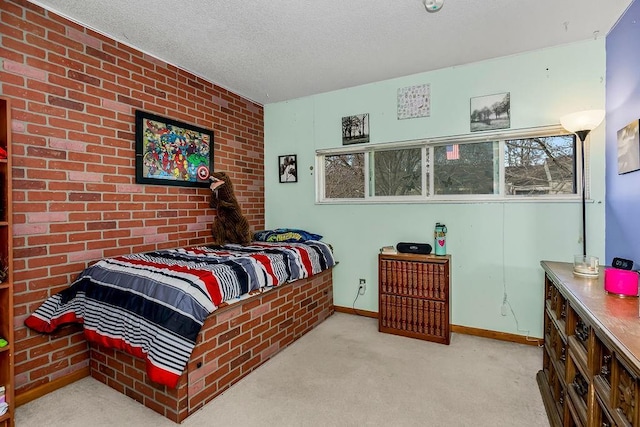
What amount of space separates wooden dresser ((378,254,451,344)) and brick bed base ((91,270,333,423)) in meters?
0.85

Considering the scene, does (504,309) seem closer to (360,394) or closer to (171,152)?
(360,394)

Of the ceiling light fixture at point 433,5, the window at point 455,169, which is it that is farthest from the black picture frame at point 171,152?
the ceiling light fixture at point 433,5

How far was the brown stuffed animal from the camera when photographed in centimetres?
297

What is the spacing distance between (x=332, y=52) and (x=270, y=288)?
1989 millimetres

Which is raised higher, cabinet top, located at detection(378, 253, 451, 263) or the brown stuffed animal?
the brown stuffed animal

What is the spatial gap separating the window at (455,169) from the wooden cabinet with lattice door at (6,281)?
2.54 m

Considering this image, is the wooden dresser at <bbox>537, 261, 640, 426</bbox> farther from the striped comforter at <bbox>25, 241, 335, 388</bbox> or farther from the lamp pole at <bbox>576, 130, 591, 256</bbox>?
the striped comforter at <bbox>25, 241, 335, 388</bbox>

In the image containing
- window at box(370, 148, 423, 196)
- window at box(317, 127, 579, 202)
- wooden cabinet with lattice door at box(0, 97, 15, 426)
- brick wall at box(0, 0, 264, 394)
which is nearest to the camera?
wooden cabinet with lattice door at box(0, 97, 15, 426)

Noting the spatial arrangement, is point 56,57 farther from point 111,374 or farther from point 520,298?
point 520,298

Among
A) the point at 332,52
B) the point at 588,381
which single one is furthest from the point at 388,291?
the point at 332,52

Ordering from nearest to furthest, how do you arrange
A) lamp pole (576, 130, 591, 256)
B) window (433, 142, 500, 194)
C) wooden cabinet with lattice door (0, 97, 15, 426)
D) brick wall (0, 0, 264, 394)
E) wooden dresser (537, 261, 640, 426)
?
wooden dresser (537, 261, 640, 426), wooden cabinet with lattice door (0, 97, 15, 426), brick wall (0, 0, 264, 394), lamp pole (576, 130, 591, 256), window (433, 142, 500, 194)

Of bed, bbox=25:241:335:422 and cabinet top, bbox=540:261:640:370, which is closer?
cabinet top, bbox=540:261:640:370

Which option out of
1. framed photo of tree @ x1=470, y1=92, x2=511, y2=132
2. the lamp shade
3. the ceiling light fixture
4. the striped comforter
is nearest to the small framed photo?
the striped comforter

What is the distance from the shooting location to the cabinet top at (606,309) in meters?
0.94
